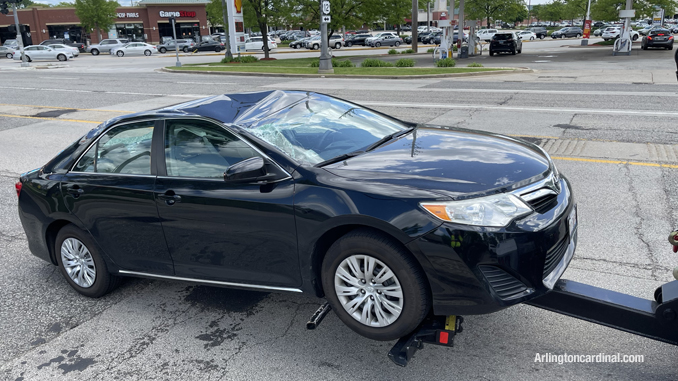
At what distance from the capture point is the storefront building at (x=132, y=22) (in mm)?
73875

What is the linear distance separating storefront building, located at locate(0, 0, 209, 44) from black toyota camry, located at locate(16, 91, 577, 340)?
7728 centimetres

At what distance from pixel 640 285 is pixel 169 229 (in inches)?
143

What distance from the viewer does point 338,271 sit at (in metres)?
3.48

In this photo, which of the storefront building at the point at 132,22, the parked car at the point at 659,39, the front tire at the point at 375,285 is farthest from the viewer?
the storefront building at the point at 132,22

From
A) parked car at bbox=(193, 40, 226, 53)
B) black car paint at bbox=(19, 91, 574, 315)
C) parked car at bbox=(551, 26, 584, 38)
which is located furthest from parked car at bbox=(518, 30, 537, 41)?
black car paint at bbox=(19, 91, 574, 315)

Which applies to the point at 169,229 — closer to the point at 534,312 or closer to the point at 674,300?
the point at 534,312

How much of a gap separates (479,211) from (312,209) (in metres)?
1.02

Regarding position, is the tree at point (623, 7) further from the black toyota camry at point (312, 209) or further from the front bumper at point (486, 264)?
the front bumper at point (486, 264)

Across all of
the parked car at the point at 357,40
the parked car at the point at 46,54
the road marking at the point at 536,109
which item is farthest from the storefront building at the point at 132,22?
the road marking at the point at 536,109

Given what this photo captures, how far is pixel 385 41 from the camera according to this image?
5744cm

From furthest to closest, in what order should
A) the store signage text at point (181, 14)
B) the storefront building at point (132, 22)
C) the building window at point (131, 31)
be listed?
the building window at point (131, 31), the store signage text at point (181, 14), the storefront building at point (132, 22)

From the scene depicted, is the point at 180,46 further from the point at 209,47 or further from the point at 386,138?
the point at 386,138

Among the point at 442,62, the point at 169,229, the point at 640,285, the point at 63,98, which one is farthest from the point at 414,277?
the point at 442,62

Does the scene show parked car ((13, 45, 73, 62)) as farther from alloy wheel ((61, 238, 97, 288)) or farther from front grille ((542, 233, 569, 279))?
front grille ((542, 233, 569, 279))
